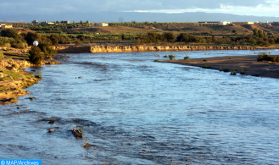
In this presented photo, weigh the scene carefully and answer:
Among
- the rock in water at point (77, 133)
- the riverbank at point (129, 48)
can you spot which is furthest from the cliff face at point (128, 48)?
the rock in water at point (77, 133)

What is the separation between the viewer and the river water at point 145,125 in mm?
8695

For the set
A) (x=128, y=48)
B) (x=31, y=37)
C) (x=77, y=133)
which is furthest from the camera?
(x=128, y=48)

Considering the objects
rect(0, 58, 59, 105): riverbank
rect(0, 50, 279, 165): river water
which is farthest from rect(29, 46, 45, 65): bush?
rect(0, 50, 279, 165): river water

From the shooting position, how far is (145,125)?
11.7 metres

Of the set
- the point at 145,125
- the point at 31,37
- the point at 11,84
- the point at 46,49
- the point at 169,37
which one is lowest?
the point at 145,125

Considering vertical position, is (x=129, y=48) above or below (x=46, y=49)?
above

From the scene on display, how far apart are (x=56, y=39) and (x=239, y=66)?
38.0 metres

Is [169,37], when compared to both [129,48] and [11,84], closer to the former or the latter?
[129,48]

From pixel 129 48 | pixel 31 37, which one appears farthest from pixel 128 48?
pixel 31 37

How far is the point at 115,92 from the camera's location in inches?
744

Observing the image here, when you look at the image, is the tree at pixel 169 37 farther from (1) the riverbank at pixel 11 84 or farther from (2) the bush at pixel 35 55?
(1) the riverbank at pixel 11 84

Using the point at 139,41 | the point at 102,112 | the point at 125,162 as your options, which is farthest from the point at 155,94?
the point at 139,41

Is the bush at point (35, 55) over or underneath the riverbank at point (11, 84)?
over

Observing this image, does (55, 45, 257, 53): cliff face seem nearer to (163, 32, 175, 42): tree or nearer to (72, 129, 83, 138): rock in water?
(163, 32, 175, 42): tree
